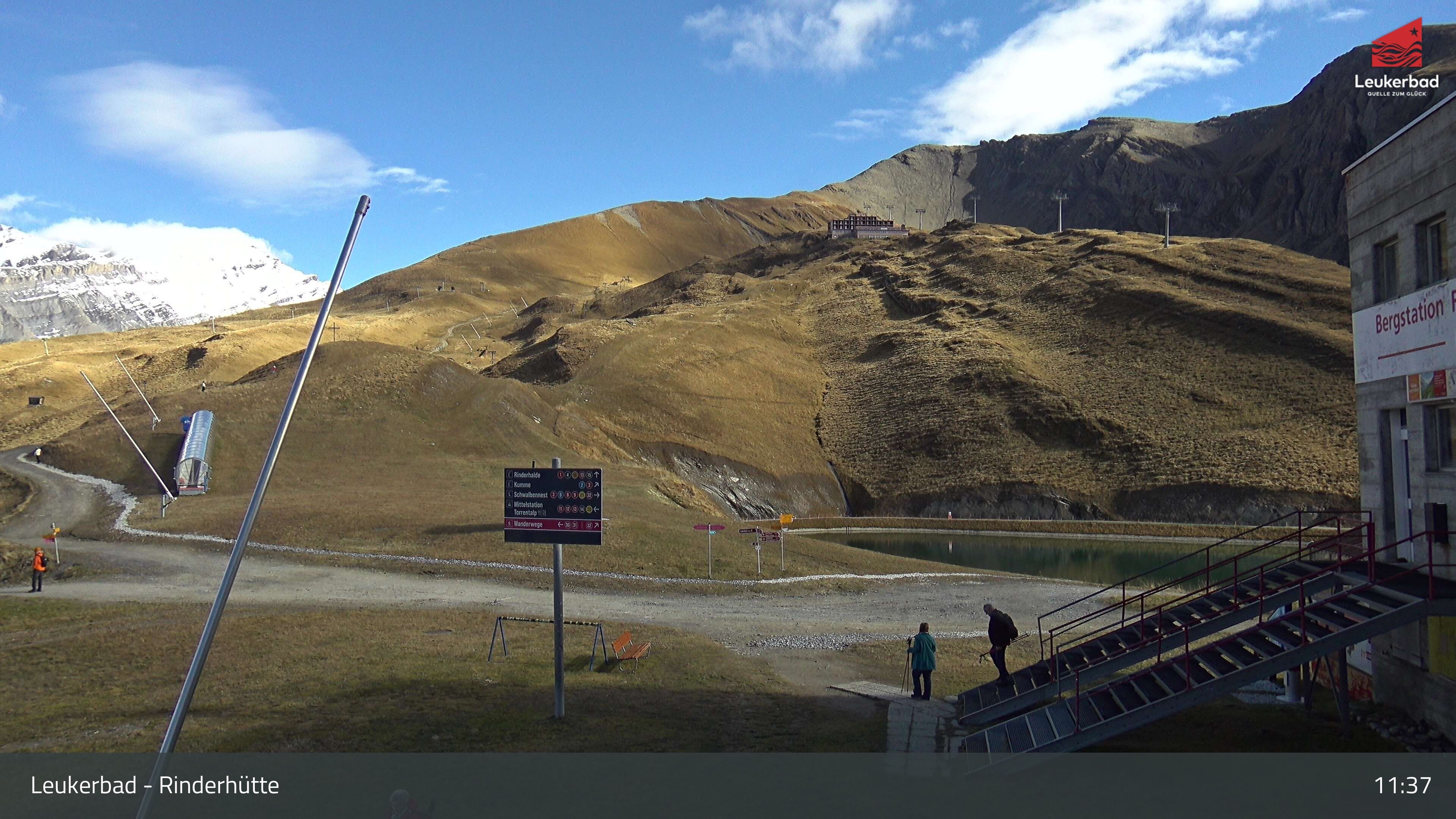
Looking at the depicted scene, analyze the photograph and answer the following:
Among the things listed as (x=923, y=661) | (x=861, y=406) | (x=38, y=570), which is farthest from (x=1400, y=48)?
(x=38, y=570)

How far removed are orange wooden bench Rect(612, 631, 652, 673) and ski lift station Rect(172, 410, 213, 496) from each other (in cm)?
3737

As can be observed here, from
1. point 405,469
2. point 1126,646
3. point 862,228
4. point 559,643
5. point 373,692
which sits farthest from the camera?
point 862,228

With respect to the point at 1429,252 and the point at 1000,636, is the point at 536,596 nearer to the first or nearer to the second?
the point at 1000,636

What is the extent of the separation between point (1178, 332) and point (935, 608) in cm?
6716

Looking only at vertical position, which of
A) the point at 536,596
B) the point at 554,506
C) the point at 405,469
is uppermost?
the point at 405,469

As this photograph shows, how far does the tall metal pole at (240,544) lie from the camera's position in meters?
9.23

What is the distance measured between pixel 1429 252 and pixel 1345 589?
236 inches

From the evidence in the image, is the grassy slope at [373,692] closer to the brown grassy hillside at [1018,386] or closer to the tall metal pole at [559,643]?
the tall metal pole at [559,643]

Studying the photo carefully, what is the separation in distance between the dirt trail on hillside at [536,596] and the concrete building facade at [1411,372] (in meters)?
14.1

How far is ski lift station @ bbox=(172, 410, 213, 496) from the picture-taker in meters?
49.6

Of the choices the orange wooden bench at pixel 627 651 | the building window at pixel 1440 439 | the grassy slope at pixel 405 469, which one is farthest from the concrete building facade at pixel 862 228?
the building window at pixel 1440 439

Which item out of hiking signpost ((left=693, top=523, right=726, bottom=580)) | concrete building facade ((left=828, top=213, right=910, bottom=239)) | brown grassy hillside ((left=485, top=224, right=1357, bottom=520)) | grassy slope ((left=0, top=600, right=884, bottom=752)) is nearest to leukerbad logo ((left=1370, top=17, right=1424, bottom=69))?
brown grassy hillside ((left=485, top=224, right=1357, bottom=520))

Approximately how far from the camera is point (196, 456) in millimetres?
51594

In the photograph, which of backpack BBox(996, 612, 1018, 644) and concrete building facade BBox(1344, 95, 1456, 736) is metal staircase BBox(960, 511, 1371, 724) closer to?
backpack BBox(996, 612, 1018, 644)
